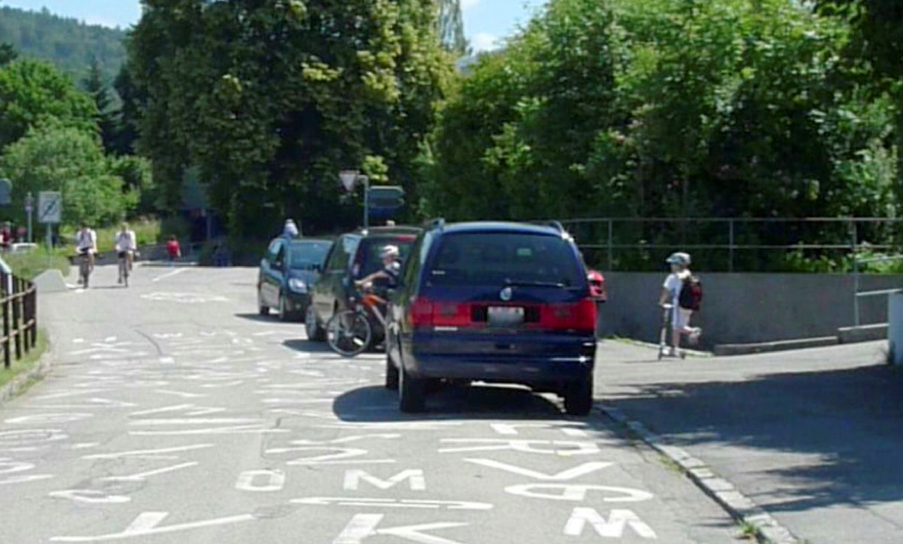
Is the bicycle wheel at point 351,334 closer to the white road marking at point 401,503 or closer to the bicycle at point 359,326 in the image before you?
the bicycle at point 359,326

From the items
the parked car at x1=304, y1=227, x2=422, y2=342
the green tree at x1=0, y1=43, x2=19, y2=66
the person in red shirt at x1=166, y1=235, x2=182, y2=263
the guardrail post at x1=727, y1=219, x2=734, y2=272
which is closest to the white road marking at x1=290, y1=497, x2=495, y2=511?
the parked car at x1=304, y1=227, x2=422, y2=342

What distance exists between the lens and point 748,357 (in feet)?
74.6

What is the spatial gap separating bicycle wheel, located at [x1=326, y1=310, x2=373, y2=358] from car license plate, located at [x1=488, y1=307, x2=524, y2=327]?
8533 mm

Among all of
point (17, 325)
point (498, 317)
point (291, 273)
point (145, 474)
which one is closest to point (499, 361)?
point (498, 317)

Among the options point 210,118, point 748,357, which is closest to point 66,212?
point 210,118

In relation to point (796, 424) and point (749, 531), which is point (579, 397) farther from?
point (749, 531)

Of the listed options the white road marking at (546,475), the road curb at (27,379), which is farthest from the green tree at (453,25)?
the white road marking at (546,475)

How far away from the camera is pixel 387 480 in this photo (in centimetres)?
1124

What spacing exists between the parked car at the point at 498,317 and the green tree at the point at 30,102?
304ft

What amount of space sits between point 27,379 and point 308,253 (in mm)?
12931

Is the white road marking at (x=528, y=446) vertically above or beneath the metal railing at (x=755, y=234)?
beneath

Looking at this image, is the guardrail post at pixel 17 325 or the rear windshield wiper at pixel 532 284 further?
the guardrail post at pixel 17 325

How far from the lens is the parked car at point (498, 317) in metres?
14.7

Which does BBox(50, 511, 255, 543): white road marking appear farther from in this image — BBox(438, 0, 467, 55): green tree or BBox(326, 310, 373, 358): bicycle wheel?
BBox(438, 0, 467, 55): green tree
